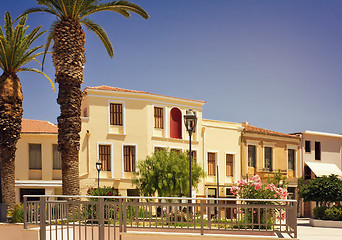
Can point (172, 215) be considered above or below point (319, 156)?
below

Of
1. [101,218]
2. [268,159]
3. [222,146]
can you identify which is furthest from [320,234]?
[268,159]

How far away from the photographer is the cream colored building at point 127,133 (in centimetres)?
3484

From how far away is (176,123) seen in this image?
38438 millimetres

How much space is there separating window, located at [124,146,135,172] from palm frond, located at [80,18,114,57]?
12704 millimetres

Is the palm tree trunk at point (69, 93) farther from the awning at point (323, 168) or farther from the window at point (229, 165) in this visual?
the awning at point (323, 168)

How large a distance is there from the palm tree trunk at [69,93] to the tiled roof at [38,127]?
46.2 ft

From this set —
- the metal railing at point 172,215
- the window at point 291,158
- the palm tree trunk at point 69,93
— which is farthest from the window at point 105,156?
the metal railing at point 172,215

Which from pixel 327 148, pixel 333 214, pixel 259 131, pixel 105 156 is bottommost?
pixel 333 214

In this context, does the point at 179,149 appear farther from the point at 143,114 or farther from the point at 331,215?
the point at 331,215

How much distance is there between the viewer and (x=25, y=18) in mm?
26875

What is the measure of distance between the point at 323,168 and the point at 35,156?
1107 inches

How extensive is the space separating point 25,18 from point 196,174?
51.4 feet

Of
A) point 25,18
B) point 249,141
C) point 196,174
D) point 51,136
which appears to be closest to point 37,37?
point 25,18

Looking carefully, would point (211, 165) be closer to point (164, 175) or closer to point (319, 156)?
point (164, 175)
